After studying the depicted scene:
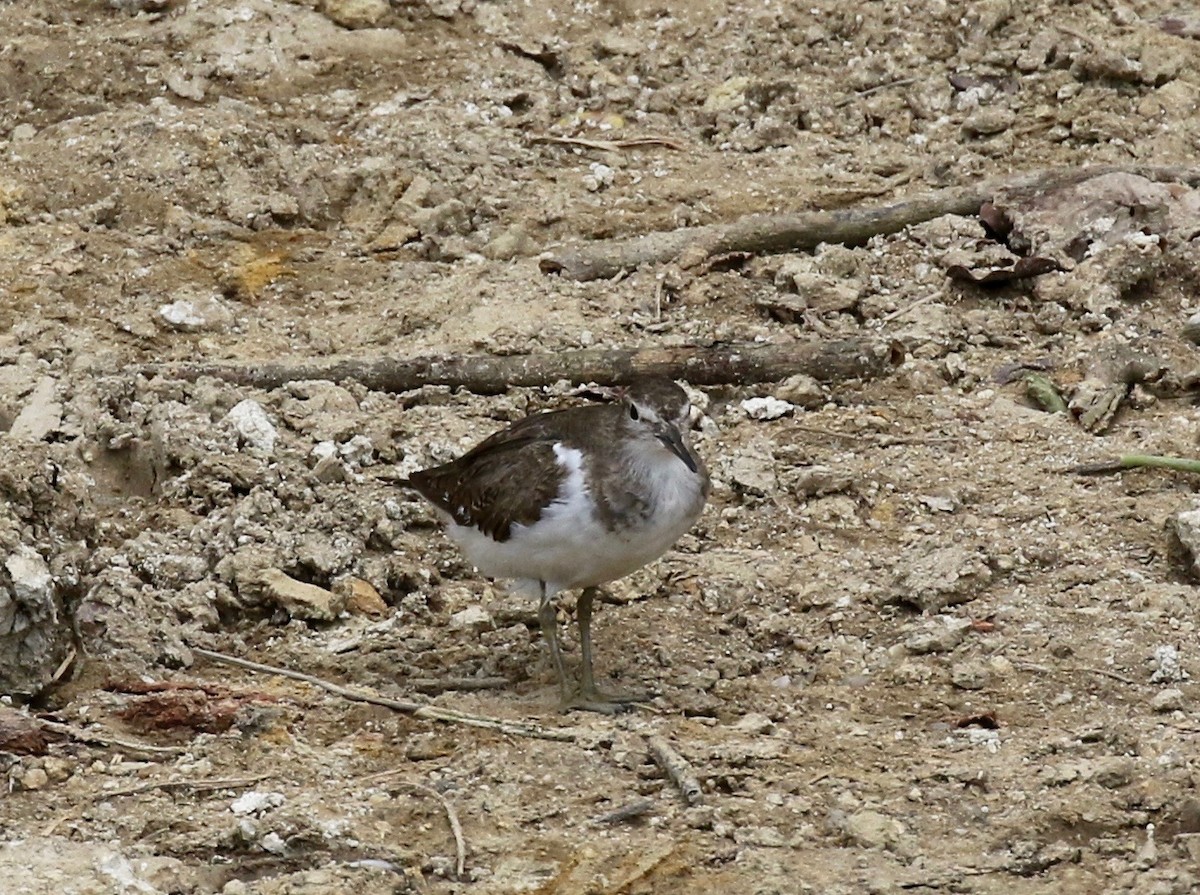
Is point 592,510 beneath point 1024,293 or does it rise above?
above

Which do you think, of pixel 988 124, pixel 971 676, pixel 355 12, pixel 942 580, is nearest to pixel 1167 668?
pixel 971 676

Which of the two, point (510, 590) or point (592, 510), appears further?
point (510, 590)

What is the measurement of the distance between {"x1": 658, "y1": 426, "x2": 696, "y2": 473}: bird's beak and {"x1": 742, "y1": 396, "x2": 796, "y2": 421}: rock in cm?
195

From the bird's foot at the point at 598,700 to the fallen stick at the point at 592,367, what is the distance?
2.21 metres

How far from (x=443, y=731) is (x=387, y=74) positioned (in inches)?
221

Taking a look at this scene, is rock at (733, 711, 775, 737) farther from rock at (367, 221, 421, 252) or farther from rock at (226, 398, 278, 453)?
rock at (367, 221, 421, 252)

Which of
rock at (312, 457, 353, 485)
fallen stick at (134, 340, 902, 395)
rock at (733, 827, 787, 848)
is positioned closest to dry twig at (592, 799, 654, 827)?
rock at (733, 827, 787, 848)

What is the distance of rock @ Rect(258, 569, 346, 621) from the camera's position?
292 inches

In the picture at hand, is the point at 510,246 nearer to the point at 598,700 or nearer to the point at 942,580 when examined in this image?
the point at 942,580

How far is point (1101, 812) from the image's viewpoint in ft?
19.0

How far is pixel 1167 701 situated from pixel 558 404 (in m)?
3.30

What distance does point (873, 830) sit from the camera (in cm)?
577

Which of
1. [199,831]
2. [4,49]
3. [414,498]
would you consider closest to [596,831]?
[199,831]

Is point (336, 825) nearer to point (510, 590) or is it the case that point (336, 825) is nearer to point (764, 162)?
point (510, 590)
